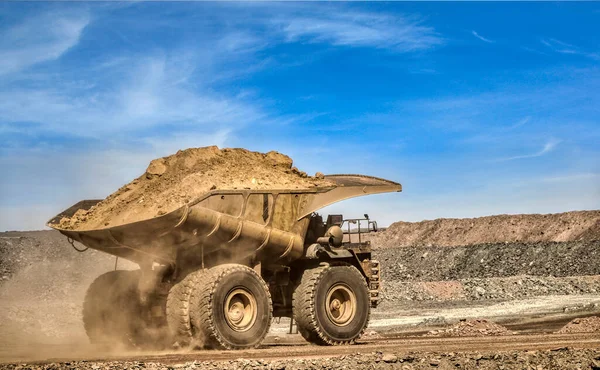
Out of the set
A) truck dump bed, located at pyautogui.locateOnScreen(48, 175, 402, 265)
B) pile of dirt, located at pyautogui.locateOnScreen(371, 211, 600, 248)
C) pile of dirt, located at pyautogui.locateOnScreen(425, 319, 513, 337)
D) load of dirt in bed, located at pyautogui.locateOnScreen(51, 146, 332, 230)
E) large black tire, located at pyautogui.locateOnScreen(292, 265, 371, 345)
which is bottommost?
pile of dirt, located at pyautogui.locateOnScreen(425, 319, 513, 337)

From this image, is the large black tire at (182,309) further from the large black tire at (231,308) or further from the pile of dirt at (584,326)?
the pile of dirt at (584,326)

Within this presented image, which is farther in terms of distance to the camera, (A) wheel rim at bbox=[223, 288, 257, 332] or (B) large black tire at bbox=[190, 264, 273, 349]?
(A) wheel rim at bbox=[223, 288, 257, 332]

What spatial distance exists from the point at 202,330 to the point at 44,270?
2848 centimetres

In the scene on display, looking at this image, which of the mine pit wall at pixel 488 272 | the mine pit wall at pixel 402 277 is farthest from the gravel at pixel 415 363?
Answer: the mine pit wall at pixel 488 272

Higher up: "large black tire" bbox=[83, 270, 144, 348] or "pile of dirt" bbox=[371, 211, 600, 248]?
"pile of dirt" bbox=[371, 211, 600, 248]

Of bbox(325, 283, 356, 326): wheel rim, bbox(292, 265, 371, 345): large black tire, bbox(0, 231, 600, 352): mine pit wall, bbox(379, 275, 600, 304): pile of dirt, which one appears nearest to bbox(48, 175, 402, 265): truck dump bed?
bbox(292, 265, 371, 345): large black tire

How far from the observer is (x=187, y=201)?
13.7m

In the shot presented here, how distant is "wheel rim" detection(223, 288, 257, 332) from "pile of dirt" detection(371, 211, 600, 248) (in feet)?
166

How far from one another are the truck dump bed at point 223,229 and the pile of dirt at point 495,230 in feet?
163

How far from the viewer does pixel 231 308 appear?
1432 centimetres

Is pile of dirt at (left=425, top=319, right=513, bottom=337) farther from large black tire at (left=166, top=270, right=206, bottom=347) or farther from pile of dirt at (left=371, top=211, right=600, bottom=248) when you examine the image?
pile of dirt at (left=371, top=211, right=600, bottom=248)

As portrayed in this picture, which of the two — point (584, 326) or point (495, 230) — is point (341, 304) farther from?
point (495, 230)

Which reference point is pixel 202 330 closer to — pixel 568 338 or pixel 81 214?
pixel 81 214

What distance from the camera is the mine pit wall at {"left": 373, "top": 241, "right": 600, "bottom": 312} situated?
34.7 metres
